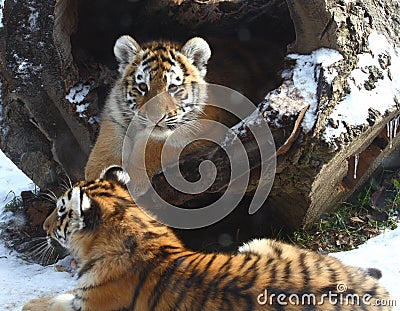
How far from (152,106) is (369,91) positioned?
1.31 meters

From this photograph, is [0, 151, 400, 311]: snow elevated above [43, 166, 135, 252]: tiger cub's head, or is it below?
below

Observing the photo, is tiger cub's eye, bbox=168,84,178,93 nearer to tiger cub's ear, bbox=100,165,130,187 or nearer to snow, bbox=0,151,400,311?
tiger cub's ear, bbox=100,165,130,187

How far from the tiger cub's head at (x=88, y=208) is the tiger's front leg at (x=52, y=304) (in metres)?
0.30

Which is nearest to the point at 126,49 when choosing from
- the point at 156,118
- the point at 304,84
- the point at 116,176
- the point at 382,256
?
the point at 156,118

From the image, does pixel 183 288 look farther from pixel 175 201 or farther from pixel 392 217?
pixel 392 217

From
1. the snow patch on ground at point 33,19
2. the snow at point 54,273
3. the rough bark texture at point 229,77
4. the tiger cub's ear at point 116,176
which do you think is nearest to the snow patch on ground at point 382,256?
the snow at point 54,273

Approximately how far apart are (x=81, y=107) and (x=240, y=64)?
1.22m

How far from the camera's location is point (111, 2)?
432 cm

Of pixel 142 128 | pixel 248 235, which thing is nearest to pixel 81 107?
pixel 142 128

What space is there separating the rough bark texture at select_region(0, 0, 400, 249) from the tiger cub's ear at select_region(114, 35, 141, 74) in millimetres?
328

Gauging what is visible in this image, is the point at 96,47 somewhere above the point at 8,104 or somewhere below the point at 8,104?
above

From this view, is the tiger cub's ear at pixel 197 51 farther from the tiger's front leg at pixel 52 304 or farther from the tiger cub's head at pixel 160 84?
the tiger's front leg at pixel 52 304

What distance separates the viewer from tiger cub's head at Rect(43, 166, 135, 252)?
9.43 ft

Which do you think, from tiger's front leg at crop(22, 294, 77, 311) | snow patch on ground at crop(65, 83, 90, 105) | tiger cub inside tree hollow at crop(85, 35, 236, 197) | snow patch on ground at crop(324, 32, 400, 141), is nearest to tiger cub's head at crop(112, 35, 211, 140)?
tiger cub inside tree hollow at crop(85, 35, 236, 197)
